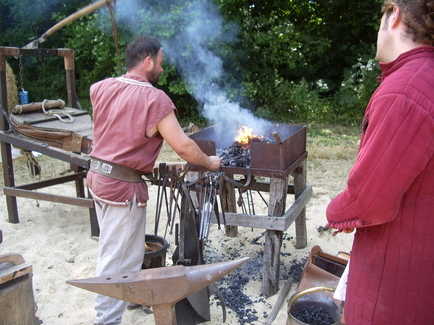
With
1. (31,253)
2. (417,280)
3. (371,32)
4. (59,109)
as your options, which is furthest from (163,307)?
(371,32)

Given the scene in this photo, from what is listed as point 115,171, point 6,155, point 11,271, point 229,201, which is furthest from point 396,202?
point 6,155

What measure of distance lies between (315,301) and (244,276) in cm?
103

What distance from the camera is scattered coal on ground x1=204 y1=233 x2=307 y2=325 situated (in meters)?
3.15

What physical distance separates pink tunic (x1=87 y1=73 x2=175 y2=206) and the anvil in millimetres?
991

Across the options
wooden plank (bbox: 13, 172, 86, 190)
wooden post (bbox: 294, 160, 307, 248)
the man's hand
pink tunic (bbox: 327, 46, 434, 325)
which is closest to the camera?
pink tunic (bbox: 327, 46, 434, 325)

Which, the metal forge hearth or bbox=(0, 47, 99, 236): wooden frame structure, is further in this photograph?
bbox=(0, 47, 99, 236): wooden frame structure

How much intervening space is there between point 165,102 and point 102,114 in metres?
0.45

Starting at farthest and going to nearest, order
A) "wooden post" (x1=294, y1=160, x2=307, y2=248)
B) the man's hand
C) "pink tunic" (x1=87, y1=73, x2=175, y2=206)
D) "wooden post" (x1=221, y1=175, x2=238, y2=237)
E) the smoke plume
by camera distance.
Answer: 1. the smoke plume
2. "wooden post" (x1=221, y1=175, x2=238, y2=237)
3. "wooden post" (x1=294, y1=160, x2=307, y2=248)
4. the man's hand
5. "pink tunic" (x1=87, y1=73, x2=175, y2=206)

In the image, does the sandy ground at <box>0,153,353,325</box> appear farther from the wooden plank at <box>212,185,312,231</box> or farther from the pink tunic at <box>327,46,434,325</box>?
the pink tunic at <box>327,46,434,325</box>

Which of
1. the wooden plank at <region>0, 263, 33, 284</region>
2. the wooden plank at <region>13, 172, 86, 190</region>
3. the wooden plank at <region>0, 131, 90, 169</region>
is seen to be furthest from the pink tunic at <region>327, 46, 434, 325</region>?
the wooden plank at <region>13, 172, 86, 190</region>

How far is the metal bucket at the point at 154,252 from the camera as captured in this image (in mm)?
3170

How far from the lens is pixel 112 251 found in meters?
2.77

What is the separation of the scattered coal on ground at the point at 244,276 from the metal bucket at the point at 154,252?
603mm

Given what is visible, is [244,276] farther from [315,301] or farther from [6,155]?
[6,155]
